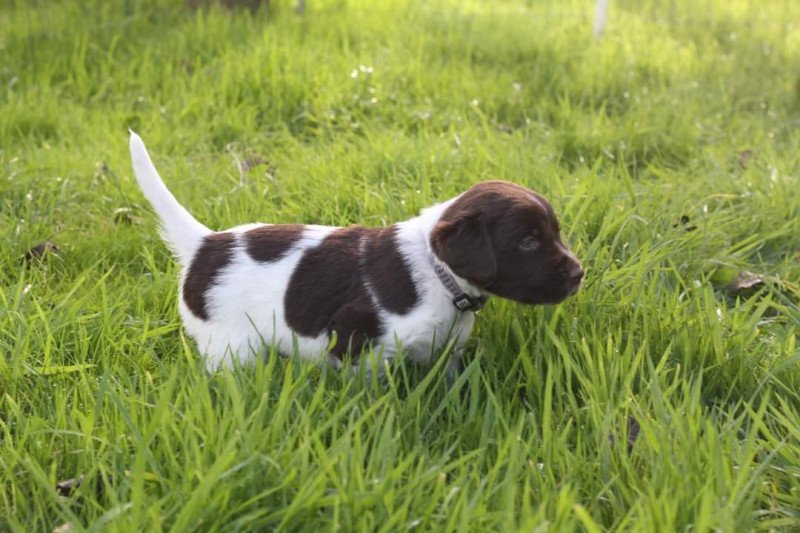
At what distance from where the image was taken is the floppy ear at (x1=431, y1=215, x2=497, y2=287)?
2.65 m

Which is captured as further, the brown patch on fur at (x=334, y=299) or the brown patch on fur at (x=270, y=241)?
the brown patch on fur at (x=270, y=241)

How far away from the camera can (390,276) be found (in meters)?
2.76

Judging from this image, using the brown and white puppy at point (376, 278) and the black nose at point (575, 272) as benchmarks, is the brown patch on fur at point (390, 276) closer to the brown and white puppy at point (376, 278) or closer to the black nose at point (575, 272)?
the brown and white puppy at point (376, 278)

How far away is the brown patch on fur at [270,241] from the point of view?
2.90 meters

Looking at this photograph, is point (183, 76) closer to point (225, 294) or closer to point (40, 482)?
point (225, 294)

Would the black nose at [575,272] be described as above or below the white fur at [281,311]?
above

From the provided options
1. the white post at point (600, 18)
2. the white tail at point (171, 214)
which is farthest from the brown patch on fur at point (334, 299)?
the white post at point (600, 18)

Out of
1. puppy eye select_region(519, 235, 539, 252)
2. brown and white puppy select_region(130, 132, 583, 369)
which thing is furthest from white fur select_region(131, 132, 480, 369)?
puppy eye select_region(519, 235, 539, 252)

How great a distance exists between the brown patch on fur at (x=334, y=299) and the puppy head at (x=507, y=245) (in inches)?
10.7

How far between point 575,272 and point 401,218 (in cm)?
111

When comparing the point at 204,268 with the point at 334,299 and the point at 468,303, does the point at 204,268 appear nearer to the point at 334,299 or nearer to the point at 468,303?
the point at 334,299

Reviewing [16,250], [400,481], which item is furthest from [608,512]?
[16,250]

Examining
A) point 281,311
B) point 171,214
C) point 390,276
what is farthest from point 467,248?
point 171,214

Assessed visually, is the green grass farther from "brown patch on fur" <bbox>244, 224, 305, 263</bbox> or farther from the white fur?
"brown patch on fur" <bbox>244, 224, 305, 263</bbox>
